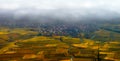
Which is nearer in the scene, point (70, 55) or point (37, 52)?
point (70, 55)

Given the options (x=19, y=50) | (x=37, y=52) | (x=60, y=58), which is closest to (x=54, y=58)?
(x=60, y=58)

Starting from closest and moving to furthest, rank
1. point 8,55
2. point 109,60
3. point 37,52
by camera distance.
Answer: point 109,60 → point 8,55 → point 37,52

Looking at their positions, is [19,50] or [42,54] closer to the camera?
[42,54]

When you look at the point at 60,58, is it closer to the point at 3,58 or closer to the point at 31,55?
the point at 31,55

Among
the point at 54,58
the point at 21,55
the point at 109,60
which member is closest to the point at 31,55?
the point at 21,55

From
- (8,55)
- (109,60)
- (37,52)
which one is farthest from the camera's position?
(37,52)

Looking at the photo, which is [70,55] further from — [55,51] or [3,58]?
[3,58]

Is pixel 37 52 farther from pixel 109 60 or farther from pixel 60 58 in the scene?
pixel 109 60

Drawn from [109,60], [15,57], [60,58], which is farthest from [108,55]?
[15,57]
